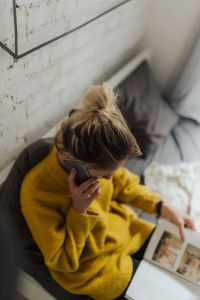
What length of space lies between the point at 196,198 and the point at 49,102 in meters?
0.77

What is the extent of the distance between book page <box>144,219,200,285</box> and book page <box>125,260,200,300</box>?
20 millimetres

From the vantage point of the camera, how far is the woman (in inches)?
33.7

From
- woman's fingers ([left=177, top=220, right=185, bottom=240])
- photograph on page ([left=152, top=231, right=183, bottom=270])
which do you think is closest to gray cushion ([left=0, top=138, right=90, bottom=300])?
photograph on page ([left=152, top=231, right=183, bottom=270])

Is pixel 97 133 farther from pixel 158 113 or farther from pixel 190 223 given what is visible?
pixel 158 113

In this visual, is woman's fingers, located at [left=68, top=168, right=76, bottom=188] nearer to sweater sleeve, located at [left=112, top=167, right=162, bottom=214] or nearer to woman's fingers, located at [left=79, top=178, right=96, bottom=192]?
woman's fingers, located at [left=79, top=178, right=96, bottom=192]

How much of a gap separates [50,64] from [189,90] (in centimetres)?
102

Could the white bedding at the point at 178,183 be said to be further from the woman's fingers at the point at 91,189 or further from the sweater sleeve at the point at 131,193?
the woman's fingers at the point at 91,189

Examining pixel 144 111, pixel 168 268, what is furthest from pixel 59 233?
pixel 144 111

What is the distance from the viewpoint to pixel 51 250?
93 cm

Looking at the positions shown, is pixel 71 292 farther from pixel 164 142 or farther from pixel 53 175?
pixel 164 142

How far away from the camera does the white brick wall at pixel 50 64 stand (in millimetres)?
987

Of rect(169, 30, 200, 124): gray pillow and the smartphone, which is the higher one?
the smartphone

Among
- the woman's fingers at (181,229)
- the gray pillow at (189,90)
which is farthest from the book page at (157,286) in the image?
the gray pillow at (189,90)

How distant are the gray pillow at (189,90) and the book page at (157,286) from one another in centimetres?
107
